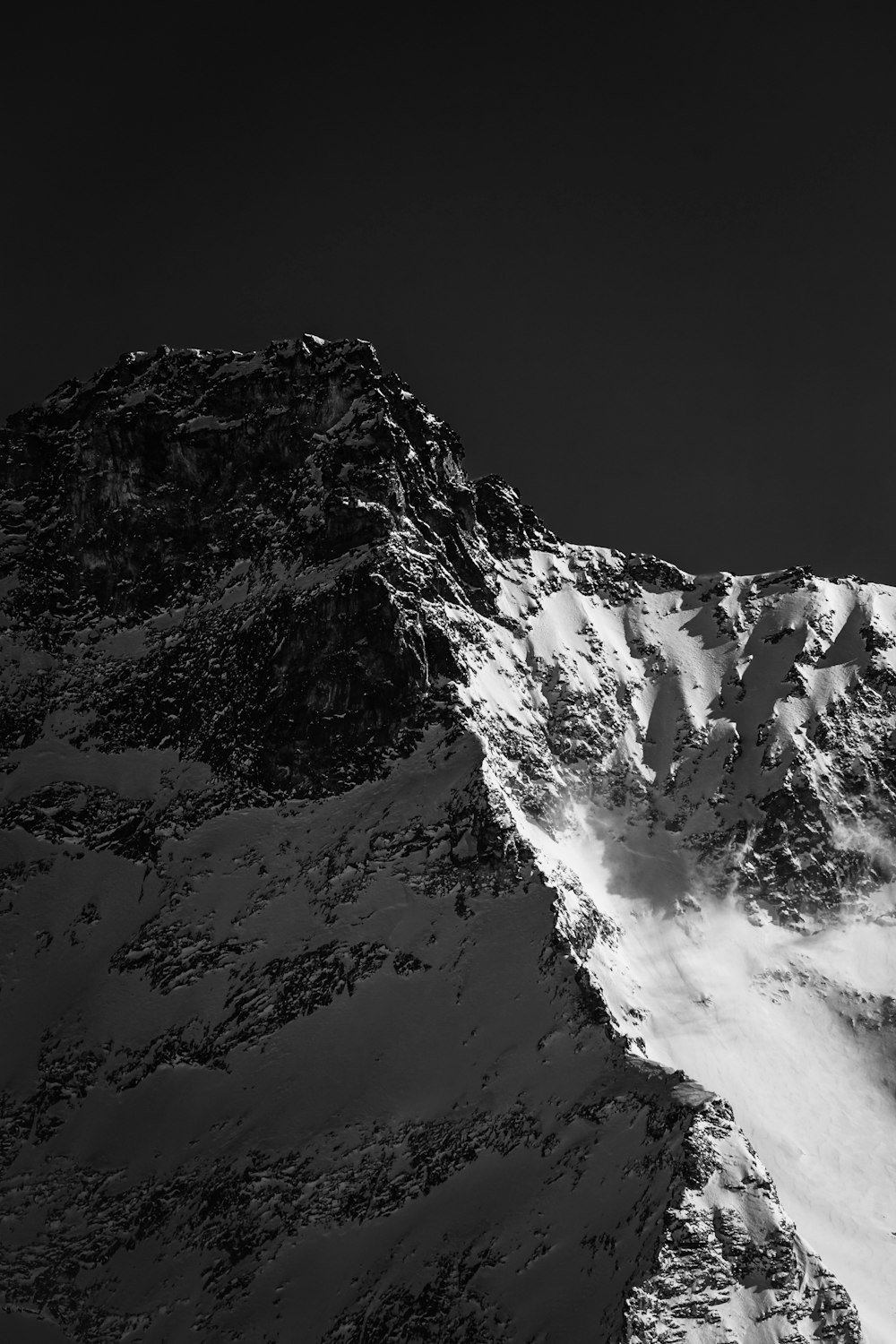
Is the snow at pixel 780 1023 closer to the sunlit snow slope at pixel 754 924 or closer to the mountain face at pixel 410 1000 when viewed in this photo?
the sunlit snow slope at pixel 754 924

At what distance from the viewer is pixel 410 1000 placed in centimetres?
15850

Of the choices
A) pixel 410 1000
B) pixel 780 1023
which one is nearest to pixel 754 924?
pixel 780 1023

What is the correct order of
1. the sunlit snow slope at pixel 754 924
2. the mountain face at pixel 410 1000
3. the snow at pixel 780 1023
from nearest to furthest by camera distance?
the mountain face at pixel 410 1000, the snow at pixel 780 1023, the sunlit snow slope at pixel 754 924

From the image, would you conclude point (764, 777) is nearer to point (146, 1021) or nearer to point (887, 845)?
point (887, 845)

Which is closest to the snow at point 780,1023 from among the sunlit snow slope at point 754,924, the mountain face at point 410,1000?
the sunlit snow slope at point 754,924

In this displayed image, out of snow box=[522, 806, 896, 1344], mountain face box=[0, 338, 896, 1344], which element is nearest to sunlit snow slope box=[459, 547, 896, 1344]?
snow box=[522, 806, 896, 1344]

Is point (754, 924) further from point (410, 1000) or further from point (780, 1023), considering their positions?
point (410, 1000)

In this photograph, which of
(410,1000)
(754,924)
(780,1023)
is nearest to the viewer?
(410,1000)

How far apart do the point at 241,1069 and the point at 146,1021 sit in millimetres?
11810

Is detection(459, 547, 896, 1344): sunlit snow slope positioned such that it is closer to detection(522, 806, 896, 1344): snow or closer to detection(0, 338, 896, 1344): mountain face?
detection(522, 806, 896, 1344): snow

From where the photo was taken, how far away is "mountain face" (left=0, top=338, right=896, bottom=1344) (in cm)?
13638

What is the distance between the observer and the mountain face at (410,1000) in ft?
447

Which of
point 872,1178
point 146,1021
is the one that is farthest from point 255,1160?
point 872,1178

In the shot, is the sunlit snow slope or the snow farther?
the sunlit snow slope
